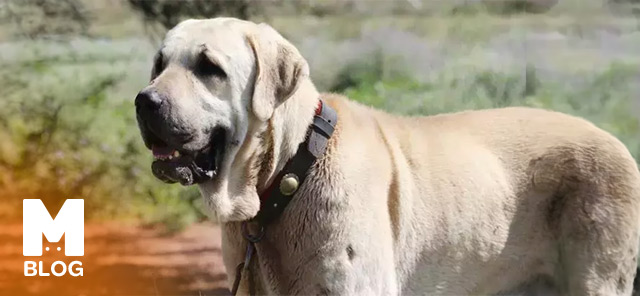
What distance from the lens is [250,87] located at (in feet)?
8.39

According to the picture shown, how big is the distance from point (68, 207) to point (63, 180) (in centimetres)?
17

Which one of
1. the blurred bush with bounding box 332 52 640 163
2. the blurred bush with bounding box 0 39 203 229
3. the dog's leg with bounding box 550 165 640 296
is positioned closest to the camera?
the dog's leg with bounding box 550 165 640 296

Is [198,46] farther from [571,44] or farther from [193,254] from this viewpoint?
[571,44]

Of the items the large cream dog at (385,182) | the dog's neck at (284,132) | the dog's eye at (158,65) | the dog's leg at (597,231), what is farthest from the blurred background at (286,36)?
the dog's eye at (158,65)

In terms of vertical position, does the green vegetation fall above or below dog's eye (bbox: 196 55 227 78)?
below

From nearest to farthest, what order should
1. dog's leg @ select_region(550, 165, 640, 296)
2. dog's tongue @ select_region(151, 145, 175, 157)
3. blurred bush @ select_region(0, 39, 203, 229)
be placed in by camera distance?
dog's tongue @ select_region(151, 145, 175, 157), dog's leg @ select_region(550, 165, 640, 296), blurred bush @ select_region(0, 39, 203, 229)

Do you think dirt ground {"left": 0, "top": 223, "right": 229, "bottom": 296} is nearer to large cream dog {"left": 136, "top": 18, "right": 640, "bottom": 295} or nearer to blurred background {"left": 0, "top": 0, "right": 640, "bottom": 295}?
blurred background {"left": 0, "top": 0, "right": 640, "bottom": 295}

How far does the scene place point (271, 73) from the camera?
256 centimetres

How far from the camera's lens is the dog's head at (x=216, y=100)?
7.89 ft

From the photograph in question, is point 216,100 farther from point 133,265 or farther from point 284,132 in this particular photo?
point 133,265

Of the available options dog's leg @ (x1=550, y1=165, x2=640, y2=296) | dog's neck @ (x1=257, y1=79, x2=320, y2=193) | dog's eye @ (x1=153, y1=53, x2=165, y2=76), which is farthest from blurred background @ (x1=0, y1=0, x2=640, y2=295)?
dog's eye @ (x1=153, y1=53, x2=165, y2=76)

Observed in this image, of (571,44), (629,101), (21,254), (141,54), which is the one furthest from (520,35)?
(21,254)

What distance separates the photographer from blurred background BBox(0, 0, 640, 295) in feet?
15.3

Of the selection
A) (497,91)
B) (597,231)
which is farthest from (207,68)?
(497,91)
